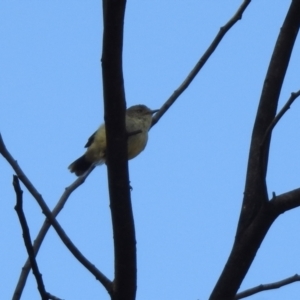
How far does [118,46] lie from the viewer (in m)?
2.87

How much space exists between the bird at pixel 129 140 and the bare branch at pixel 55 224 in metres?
3.42

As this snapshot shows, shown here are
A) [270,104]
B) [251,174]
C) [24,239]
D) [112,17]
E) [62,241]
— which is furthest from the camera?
[270,104]

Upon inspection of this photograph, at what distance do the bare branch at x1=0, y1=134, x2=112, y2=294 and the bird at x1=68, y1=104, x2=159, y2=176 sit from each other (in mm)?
3420

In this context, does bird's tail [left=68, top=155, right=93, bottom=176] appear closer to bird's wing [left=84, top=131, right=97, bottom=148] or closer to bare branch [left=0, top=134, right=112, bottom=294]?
bird's wing [left=84, top=131, right=97, bottom=148]

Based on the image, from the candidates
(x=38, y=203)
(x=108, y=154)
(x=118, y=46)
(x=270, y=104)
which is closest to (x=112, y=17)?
(x=118, y=46)

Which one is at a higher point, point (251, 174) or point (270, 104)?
point (270, 104)

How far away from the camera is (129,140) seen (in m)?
6.54

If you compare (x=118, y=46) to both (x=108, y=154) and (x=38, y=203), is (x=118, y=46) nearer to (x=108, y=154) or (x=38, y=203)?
(x=108, y=154)

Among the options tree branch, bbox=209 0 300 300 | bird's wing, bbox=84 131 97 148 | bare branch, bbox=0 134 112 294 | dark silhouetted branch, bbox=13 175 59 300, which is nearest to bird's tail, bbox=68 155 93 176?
bird's wing, bbox=84 131 97 148

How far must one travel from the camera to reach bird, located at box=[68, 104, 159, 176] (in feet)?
21.9

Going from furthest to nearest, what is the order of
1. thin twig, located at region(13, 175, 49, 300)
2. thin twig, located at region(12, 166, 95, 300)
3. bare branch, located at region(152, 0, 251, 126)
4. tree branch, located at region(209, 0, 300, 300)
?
1. bare branch, located at region(152, 0, 251, 126)
2. tree branch, located at region(209, 0, 300, 300)
3. thin twig, located at region(12, 166, 95, 300)
4. thin twig, located at region(13, 175, 49, 300)

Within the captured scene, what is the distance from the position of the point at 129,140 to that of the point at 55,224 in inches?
141

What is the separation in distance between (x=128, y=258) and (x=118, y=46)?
2.90 feet

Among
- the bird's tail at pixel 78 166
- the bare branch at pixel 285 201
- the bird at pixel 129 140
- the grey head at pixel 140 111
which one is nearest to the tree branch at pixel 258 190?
the bare branch at pixel 285 201
